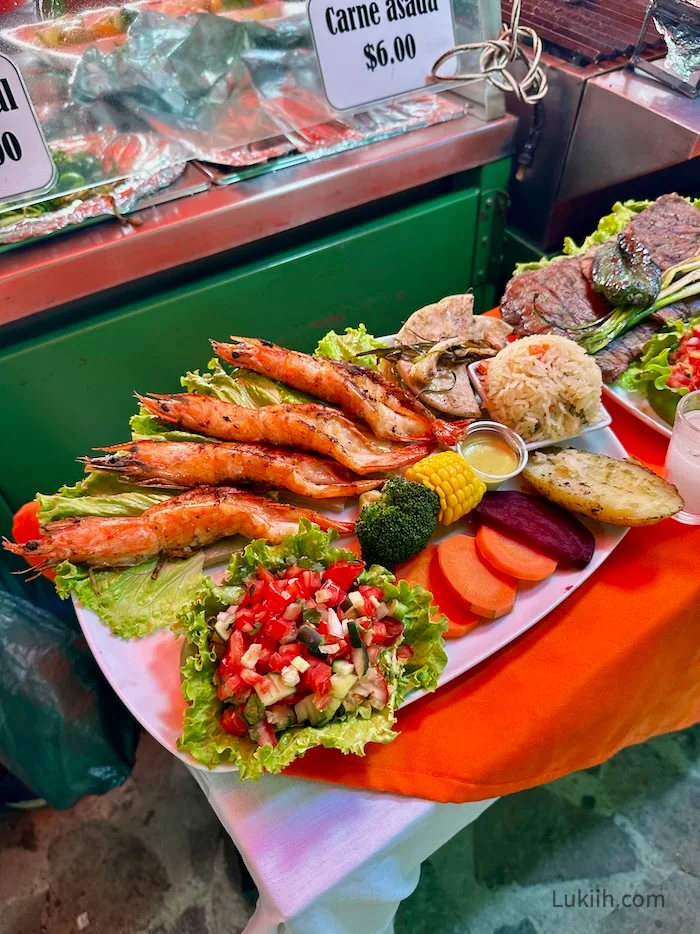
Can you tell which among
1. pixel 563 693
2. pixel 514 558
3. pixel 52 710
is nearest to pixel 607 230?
pixel 514 558

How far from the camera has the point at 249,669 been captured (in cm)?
119

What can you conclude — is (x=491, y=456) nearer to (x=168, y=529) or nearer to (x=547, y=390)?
(x=547, y=390)

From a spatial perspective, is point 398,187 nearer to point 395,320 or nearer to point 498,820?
point 395,320

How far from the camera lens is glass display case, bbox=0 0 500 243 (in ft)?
6.15

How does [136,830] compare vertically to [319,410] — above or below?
below

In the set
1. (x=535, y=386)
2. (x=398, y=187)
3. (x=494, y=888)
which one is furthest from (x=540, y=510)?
(x=494, y=888)

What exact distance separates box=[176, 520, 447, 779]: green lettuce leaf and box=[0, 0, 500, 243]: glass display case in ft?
4.28

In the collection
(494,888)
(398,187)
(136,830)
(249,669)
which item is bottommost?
(494,888)

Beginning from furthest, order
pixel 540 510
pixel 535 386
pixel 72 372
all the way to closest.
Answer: pixel 72 372 < pixel 535 386 < pixel 540 510

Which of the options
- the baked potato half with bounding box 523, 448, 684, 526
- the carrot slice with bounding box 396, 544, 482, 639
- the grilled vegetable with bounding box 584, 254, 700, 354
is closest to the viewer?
the carrot slice with bounding box 396, 544, 482, 639

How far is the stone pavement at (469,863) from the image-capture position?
2256 millimetres

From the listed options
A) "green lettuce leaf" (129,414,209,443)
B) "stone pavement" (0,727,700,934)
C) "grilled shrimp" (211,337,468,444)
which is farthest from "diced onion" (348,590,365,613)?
"stone pavement" (0,727,700,934)

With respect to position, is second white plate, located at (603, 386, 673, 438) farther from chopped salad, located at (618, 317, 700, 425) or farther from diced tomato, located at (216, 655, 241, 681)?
diced tomato, located at (216, 655, 241, 681)

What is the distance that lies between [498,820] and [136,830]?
1397mm
